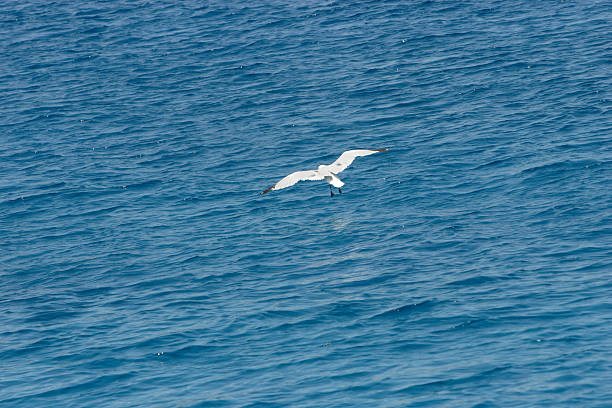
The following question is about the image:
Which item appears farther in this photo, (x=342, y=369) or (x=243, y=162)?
(x=243, y=162)

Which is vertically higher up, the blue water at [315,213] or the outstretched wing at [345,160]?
the outstretched wing at [345,160]

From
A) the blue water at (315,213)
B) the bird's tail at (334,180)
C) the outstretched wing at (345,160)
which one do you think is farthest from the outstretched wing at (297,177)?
the blue water at (315,213)

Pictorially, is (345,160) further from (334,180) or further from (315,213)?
(315,213)

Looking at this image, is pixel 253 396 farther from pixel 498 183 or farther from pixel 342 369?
pixel 498 183

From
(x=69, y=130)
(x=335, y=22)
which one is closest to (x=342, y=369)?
(x=69, y=130)

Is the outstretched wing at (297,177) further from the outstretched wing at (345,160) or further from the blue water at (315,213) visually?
the blue water at (315,213)

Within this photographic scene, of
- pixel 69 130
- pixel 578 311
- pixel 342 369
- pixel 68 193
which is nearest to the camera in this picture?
pixel 342 369

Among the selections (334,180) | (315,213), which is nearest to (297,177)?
(334,180)

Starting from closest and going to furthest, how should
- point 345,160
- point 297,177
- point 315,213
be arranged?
point 297,177 → point 345,160 → point 315,213

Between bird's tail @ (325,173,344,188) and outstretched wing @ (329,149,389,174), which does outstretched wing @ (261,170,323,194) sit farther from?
outstretched wing @ (329,149,389,174)
